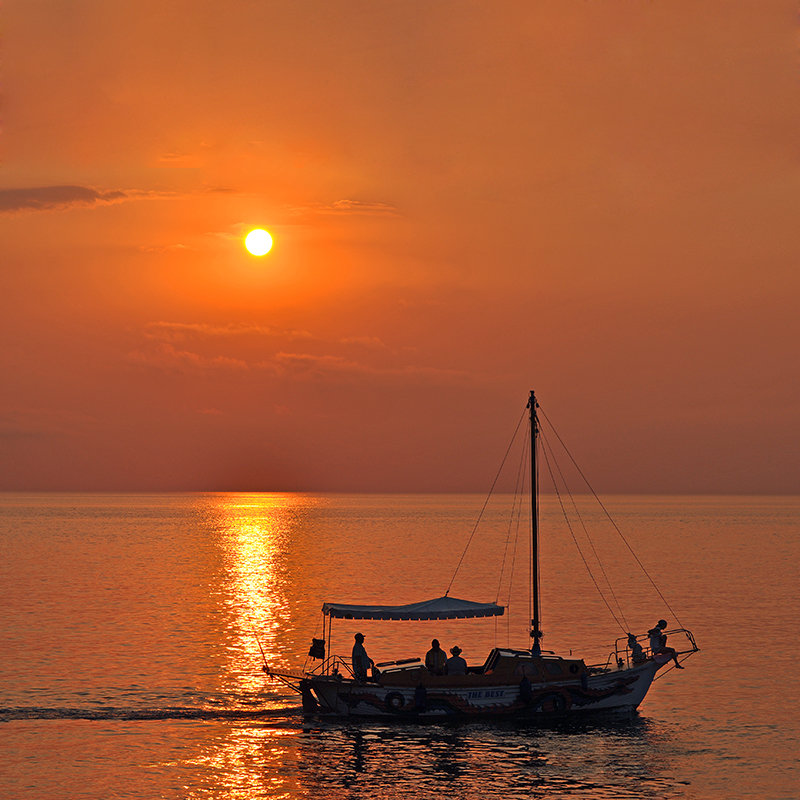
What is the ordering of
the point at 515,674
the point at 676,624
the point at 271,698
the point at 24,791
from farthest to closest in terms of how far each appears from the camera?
the point at 676,624 < the point at 271,698 < the point at 515,674 < the point at 24,791

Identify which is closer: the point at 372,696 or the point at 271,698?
the point at 372,696

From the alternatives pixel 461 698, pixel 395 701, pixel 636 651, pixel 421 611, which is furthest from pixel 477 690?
pixel 636 651

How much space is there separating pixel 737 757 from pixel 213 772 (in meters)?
21.4

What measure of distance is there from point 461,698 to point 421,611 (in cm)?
471

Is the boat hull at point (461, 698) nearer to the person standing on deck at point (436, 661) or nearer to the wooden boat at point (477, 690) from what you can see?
the wooden boat at point (477, 690)

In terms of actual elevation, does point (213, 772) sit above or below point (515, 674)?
below

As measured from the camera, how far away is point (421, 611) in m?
50.0

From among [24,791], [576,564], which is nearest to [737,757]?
[24,791]

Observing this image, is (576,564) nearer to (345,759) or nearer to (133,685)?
(133,685)

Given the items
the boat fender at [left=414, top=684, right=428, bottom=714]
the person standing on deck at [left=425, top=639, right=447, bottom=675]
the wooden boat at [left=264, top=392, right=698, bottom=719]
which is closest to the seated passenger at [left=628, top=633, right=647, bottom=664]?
the wooden boat at [left=264, top=392, right=698, bottom=719]

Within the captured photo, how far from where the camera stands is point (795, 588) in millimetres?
115562

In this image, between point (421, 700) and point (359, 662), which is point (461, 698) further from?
point (359, 662)

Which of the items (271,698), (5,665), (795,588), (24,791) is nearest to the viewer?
(24,791)

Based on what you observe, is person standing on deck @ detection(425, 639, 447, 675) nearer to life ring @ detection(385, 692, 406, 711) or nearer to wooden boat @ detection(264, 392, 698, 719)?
wooden boat @ detection(264, 392, 698, 719)
